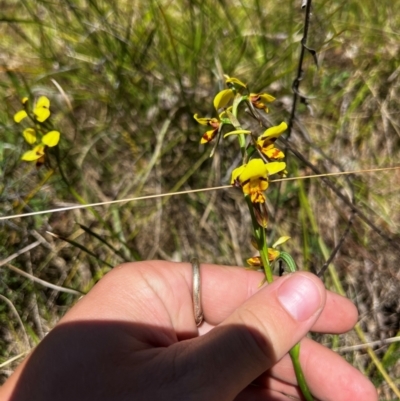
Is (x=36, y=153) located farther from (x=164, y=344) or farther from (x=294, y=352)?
(x=294, y=352)

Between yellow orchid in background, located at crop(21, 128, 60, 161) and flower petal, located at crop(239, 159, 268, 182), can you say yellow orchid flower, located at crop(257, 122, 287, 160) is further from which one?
yellow orchid in background, located at crop(21, 128, 60, 161)

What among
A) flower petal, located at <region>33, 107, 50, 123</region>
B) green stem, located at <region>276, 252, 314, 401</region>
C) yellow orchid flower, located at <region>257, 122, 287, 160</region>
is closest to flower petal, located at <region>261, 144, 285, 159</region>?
yellow orchid flower, located at <region>257, 122, 287, 160</region>

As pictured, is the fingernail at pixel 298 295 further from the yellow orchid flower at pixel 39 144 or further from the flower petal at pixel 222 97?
the yellow orchid flower at pixel 39 144

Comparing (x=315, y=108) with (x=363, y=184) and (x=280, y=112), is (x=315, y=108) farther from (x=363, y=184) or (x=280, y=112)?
(x=363, y=184)

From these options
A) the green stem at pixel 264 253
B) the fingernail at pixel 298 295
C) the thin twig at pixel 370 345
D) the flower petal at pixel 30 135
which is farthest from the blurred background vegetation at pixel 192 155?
the green stem at pixel 264 253

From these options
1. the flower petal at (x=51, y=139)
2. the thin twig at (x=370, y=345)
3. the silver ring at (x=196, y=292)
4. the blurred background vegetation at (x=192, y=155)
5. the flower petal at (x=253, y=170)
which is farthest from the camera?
the blurred background vegetation at (x=192, y=155)

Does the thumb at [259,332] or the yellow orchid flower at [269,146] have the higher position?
the yellow orchid flower at [269,146]

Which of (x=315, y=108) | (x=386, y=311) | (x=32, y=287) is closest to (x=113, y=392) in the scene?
(x=32, y=287)
